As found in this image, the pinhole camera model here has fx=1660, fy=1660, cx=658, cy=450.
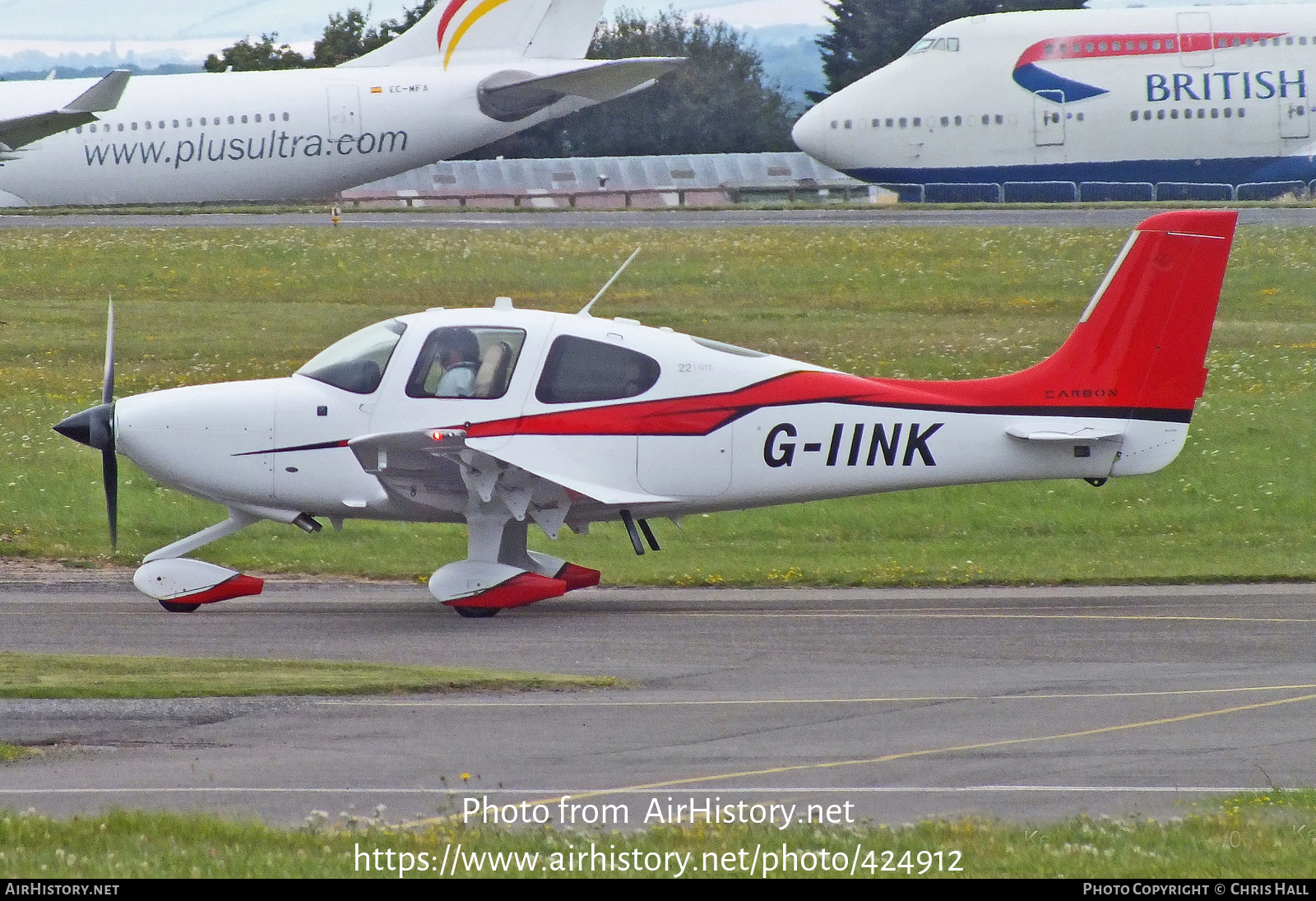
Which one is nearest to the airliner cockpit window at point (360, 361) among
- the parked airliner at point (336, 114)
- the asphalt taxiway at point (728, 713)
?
the asphalt taxiway at point (728, 713)

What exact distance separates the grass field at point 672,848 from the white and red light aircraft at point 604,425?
6958 mm

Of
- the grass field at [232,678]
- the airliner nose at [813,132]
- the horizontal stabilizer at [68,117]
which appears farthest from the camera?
the airliner nose at [813,132]

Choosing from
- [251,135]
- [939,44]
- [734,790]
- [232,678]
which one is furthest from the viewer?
[939,44]

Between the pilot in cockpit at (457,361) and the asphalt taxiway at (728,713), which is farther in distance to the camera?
the pilot in cockpit at (457,361)

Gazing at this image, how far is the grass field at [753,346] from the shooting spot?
1817cm

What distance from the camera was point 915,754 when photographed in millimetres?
9172

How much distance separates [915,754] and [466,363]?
21.2 feet

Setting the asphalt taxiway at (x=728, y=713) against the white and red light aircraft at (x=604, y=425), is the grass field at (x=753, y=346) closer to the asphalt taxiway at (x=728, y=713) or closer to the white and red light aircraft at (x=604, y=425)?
the white and red light aircraft at (x=604, y=425)

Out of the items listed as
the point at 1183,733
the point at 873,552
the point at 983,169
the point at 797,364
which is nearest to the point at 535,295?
the point at 873,552

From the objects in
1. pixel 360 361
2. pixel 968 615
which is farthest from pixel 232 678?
pixel 968 615

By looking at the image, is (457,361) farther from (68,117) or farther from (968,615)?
(68,117)

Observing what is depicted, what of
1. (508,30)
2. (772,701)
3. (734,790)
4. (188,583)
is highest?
(508,30)

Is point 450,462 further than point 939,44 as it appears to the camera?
No

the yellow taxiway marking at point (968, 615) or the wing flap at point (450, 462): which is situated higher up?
the wing flap at point (450, 462)
